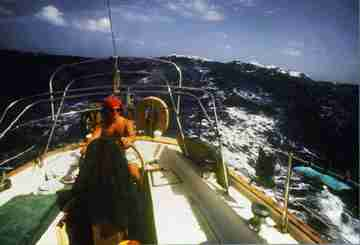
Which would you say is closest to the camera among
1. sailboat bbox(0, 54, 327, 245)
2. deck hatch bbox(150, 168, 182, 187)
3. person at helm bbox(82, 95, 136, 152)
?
sailboat bbox(0, 54, 327, 245)

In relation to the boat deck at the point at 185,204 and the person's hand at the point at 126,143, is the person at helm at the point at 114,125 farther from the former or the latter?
the boat deck at the point at 185,204

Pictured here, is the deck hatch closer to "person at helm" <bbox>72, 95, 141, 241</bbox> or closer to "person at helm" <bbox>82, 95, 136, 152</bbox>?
"person at helm" <bbox>82, 95, 136, 152</bbox>

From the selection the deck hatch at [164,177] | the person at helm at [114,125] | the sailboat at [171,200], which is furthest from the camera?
the deck hatch at [164,177]

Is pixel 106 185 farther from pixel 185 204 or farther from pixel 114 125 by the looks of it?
pixel 114 125

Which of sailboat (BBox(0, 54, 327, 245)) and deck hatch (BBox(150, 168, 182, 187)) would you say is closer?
sailboat (BBox(0, 54, 327, 245))

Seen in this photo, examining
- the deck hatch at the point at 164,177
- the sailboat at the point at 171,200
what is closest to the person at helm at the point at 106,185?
the sailboat at the point at 171,200

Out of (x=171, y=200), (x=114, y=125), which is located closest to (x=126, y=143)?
(x=114, y=125)

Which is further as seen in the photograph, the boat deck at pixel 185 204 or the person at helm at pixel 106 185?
the boat deck at pixel 185 204

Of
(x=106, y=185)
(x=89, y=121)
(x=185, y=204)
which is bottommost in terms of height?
(x=185, y=204)

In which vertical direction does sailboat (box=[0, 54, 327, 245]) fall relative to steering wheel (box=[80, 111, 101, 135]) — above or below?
below

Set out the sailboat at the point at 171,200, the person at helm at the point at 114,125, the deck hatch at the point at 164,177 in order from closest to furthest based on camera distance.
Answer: the sailboat at the point at 171,200
the person at helm at the point at 114,125
the deck hatch at the point at 164,177

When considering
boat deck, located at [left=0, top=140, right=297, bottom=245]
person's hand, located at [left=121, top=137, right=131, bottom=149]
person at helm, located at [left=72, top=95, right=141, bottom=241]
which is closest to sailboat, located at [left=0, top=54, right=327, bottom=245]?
boat deck, located at [left=0, top=140, right=297, bottom=245]

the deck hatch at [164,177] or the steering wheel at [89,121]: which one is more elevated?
the steering wheel at [89,121]

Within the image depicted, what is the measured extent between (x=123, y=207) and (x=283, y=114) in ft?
47.3
